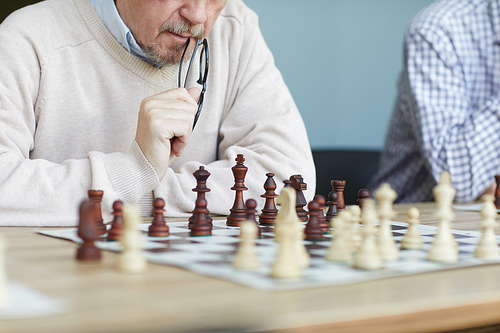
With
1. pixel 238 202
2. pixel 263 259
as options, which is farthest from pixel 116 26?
pixel 263 259

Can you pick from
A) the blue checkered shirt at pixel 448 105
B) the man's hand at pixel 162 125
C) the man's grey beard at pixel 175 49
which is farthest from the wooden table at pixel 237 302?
the blue checkered shirt at pixel 448 105

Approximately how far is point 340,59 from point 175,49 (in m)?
2.37

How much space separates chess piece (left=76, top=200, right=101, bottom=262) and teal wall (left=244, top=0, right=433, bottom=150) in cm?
283

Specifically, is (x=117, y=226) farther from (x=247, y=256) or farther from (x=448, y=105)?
(x=448, y=105)

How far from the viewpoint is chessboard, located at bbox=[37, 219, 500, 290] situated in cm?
72

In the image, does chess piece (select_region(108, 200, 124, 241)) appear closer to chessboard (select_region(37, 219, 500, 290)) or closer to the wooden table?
chessboard (select_region(37, 219, 500, 290))

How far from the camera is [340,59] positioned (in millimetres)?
3826

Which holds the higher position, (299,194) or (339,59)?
(339,59)

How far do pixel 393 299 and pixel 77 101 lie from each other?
127cm

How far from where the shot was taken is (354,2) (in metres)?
3.80

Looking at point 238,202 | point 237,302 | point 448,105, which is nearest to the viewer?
point 237,302

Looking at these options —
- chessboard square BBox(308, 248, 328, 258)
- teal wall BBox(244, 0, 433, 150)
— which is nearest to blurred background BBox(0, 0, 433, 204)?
teal wall BBox(244, 0, 433, 150)

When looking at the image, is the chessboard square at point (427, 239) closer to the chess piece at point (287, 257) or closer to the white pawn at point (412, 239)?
the white pawn at point (412, 239)

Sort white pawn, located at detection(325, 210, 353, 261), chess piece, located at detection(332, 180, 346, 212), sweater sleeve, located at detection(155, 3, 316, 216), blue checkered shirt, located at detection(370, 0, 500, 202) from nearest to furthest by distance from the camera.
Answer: white pawn, located at detection(325, 210, 353, 261) < chess piece, located at detection(332, 180, 346, 212) < sweater sleeve, located at detection(155, 3, 316, 216) < blue checkered shirt, located at detection(370, 0, 500, 202)
